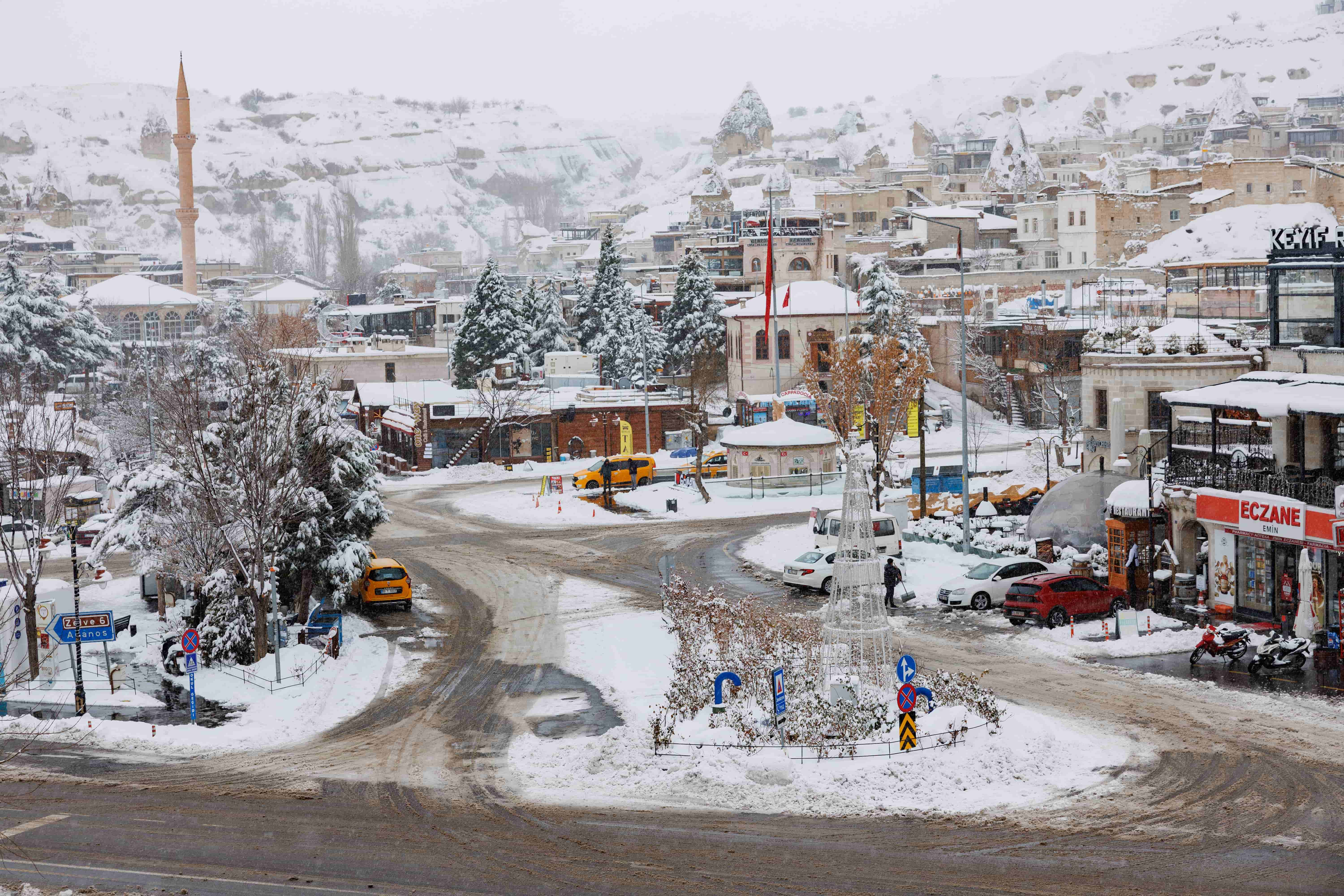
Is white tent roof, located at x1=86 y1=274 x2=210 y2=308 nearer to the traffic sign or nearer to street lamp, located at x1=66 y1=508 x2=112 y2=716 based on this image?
street lamp, located at x1=66 y1=508 x2=112 y2=716

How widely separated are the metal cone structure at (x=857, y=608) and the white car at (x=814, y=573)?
11312 millimetres

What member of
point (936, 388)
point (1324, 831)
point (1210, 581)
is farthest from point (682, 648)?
point (936, 388)

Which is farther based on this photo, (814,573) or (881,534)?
(881,534)

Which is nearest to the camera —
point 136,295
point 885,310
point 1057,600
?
point 1057,600

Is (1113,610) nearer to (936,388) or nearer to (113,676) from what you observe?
(113,676)

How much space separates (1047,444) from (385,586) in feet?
99.1

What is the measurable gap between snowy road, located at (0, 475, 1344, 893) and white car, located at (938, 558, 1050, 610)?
20.4 feet

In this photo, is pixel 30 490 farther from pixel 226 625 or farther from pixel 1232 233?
pixel 1232 233

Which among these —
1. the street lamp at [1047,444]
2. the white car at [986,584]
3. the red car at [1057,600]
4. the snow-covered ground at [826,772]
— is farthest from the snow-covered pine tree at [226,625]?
the street lamp at [1047,444]

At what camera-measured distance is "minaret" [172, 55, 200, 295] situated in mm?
136625

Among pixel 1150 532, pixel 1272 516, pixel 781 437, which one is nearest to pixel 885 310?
pixel 781 437

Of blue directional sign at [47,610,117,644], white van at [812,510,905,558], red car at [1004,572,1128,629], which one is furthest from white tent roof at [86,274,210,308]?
red car at [1004,572,1128,629]

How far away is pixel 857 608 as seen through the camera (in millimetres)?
23656

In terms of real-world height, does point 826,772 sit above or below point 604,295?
below
